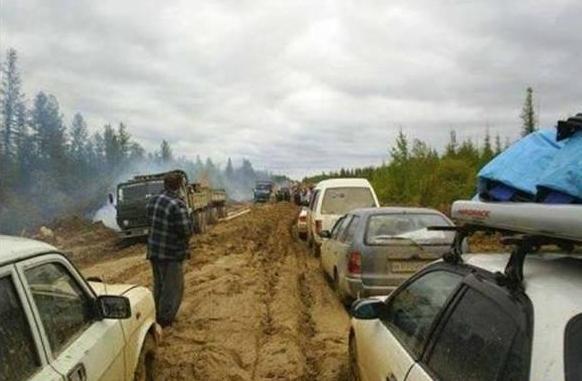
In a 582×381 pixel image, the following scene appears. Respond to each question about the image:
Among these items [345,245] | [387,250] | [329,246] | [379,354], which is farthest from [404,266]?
[379,354]

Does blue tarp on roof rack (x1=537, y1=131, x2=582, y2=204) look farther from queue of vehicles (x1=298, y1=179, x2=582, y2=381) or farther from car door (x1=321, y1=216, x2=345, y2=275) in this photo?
car door (x1=321, y1=216, x2=345, y2=275)

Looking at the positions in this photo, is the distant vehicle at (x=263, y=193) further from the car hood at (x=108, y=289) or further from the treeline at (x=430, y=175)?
the car hood at (x=108, y=289)

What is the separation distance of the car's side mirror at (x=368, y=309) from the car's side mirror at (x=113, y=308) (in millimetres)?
1465

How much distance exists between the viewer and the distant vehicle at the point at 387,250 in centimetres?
872

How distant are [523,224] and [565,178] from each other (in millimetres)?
248

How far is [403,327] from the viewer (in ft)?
13.0

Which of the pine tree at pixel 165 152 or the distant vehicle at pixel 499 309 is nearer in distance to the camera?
the distant vehicle at pixel 499 309

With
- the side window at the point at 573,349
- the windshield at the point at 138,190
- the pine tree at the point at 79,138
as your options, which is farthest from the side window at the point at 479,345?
the pine tree at the point at 79,138

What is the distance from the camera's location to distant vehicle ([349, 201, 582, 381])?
87.1 inches

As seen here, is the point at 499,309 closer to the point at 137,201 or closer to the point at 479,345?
the point at 479,345

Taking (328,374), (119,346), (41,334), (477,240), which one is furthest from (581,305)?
(477,240)

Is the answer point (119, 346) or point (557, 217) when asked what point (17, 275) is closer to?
point (119, 346)

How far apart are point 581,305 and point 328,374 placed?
14.6ft

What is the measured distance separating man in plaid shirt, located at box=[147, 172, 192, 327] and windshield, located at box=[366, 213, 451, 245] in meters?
2.51
